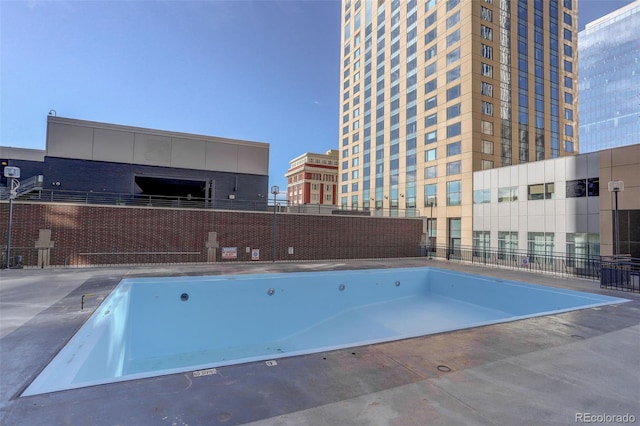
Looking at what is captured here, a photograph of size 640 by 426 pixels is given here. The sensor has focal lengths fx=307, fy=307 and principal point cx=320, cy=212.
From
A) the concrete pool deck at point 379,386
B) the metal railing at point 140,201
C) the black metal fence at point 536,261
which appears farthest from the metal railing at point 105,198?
the black metal fence at point 536,261

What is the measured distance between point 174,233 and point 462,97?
32692mm

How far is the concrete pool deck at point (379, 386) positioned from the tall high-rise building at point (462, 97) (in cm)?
2559

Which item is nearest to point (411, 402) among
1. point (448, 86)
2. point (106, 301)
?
point (106, 301)

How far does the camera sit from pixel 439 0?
38500mm

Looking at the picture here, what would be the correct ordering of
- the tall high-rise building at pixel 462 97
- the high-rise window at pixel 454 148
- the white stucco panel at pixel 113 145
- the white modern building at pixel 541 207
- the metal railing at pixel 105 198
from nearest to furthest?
the metal railing at pixel 105 198 < the white stucco panel at pixel 113 145 < the white modern building at pixel 541 207 < the tall high-rise building at pixel 462 97 < the high-rise window at pixel 454 148

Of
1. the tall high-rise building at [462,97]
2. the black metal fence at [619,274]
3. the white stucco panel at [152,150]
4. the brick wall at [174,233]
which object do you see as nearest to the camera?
the black metal fence at [619,274]

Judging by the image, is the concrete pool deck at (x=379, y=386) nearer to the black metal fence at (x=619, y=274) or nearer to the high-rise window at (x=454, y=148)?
the black metal fence at (x=619, y=274)

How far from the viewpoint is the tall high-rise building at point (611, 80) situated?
273ft

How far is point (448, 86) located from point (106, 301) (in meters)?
39.1

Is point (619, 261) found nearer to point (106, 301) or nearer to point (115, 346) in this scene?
point (115, 346)

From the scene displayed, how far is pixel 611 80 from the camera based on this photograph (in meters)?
90.2

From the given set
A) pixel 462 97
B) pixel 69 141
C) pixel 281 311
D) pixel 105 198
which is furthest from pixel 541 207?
pixel 69 141

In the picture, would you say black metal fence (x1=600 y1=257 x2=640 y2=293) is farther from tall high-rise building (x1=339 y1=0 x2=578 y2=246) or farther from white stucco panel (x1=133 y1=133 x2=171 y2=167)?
white stucco panel (x1=133 y1=133 x2=171 y2=167)

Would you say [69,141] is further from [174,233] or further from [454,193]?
[454,193]
